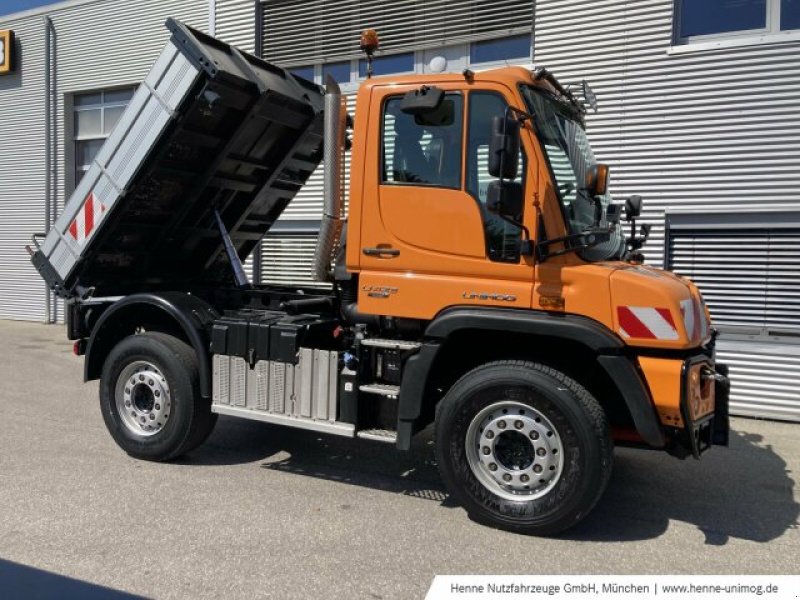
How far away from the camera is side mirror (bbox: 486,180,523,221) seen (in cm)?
427

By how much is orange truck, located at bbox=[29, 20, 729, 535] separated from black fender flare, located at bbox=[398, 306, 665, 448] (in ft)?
0.04

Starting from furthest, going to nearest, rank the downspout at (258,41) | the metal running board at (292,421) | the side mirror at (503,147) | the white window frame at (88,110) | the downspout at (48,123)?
1. the downspout at (48,123)
2. the white window frame at (88,110)
3. the downspout at (258,41)
4. the metal running board at (292,421)
5. the side mirror at (503,147)

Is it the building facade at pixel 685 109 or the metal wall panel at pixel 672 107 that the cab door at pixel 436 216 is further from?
the metal wall panel at pixel 672 107

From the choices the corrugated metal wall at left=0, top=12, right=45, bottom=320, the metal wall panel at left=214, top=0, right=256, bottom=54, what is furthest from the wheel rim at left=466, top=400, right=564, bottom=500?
the corrugated metal wall at left=0, top=12, right=45, bottom=320

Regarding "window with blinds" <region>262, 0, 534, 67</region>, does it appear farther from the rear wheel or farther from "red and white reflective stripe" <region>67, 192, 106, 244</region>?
the rear wheel

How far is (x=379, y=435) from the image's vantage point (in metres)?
4.96

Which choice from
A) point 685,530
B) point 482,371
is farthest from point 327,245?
point 685,530

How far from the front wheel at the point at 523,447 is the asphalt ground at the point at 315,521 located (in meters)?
0.21

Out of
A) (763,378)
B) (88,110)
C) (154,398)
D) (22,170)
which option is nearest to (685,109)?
(763,378)

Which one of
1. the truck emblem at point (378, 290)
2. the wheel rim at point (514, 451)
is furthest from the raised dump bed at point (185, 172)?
the wheel rim at point (514, 451)

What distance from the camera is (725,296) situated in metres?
8.55

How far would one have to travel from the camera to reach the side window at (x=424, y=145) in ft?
15.3

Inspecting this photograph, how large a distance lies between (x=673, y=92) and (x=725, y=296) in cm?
266

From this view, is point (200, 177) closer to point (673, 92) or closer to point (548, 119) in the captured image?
point (548, 119)
